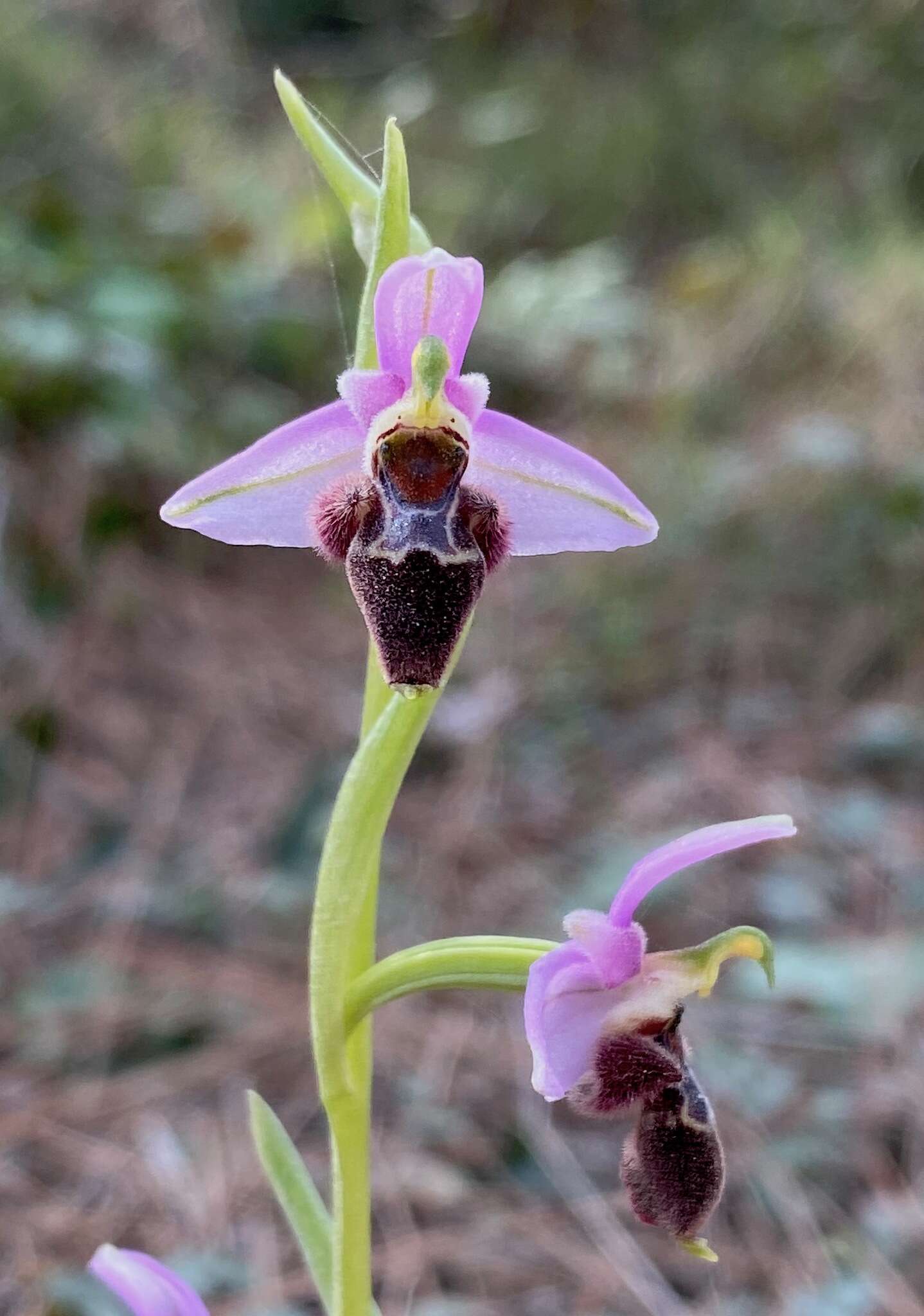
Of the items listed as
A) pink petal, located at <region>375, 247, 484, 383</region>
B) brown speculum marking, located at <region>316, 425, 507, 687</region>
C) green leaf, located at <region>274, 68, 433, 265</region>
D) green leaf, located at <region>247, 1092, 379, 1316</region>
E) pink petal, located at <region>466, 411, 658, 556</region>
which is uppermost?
green leaf, located at <region>274, 68, 433, 265</region>

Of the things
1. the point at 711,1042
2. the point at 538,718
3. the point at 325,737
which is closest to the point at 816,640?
the point at 538,718

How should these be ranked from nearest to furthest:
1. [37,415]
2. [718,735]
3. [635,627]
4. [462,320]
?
[462,320] → [37,415] → [718,735] → [635,627]

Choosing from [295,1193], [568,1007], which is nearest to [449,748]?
[295,1193]

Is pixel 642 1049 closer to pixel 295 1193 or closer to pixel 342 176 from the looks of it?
pixel 295 1193

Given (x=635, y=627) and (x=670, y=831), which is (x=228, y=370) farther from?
(x=670, y=831)

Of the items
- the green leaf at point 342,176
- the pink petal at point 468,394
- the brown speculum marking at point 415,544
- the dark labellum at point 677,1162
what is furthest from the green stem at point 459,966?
→ the green leaf at point 342,176

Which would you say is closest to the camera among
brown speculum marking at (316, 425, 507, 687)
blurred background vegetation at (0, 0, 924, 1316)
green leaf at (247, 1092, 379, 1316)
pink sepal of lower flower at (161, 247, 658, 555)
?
brown speculum marking at (316, 425, 507, 687)

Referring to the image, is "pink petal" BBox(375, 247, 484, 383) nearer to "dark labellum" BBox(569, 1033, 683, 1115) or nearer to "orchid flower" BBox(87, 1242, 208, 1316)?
"dark labellum" BBox(569, 1033, 683, 1115)

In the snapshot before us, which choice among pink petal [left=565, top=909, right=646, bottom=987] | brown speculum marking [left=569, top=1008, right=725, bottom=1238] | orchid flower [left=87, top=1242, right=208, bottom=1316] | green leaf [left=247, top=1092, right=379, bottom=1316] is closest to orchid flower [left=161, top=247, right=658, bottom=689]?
pink petal [left=565, top=909, right=646, bottom=987]
